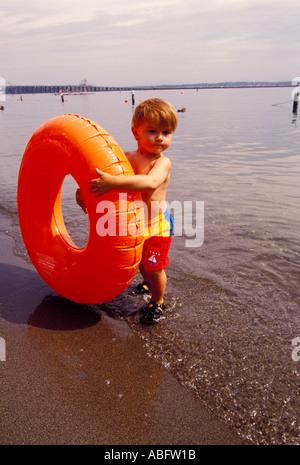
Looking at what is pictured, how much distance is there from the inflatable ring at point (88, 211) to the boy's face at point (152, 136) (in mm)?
282

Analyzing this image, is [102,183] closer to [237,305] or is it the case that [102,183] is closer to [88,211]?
[88,211]

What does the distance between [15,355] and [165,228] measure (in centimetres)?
151

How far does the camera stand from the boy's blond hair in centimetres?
273

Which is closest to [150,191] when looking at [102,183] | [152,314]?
[102,183]

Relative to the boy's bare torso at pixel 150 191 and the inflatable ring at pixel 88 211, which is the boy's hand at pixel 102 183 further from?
the boy's bare torso at pixel 150 191

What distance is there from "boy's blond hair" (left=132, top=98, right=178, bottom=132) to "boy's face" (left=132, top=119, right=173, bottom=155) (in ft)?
0.11

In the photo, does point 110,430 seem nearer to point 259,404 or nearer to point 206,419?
point 206,419

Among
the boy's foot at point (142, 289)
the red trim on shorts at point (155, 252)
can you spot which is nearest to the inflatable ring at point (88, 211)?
the red trim on shorts at point (155, 252)

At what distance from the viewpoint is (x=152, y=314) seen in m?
3.17

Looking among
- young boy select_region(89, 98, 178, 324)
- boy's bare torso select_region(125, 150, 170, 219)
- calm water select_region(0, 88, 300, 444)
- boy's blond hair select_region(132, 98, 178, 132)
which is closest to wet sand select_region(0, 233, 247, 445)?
calm water select_region(0, 88, 300, 444)

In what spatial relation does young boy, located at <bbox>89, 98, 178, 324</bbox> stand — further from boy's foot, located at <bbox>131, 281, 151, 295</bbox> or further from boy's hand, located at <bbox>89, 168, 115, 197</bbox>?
boy's foot, located at <bbox>131, 281, 151, 295</bbox>

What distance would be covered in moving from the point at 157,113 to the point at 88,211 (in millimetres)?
891

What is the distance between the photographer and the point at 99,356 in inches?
107

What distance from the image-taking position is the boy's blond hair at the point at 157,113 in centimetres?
273
